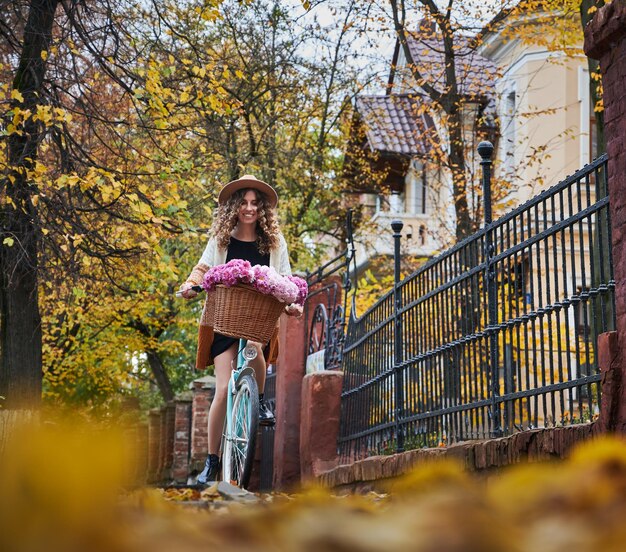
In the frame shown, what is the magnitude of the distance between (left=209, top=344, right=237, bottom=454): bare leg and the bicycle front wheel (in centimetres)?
7

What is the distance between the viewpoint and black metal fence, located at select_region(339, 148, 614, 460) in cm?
465

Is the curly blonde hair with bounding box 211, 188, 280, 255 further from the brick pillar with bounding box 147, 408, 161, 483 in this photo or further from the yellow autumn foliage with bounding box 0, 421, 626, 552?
the brick pillar with bounding box 147, 408, 161, 483

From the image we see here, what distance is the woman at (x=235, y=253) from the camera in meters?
7.11

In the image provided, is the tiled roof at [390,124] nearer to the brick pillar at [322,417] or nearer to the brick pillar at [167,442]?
the brick pillar at [167,442]

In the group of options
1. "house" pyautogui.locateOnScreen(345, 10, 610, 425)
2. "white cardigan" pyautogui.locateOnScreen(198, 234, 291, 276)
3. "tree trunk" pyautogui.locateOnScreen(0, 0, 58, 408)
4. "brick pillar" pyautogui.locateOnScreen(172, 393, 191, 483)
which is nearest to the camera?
"white cardigan" pyautogui.locateOnScreen(198, 234, 291, 276)

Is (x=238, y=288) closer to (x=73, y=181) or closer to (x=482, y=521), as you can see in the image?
(x=73, y=181)

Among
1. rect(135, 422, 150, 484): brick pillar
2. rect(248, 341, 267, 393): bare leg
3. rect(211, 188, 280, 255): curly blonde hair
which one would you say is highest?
rect(211, 188, 280, 255): curly blonde hair

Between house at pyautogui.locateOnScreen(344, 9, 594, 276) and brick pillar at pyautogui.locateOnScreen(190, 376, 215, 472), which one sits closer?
brick pillar at pyautogui.locateOnScreen(190, 376, 215, 472)

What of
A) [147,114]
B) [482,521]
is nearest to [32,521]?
[482,521]

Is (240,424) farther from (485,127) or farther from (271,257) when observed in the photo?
(485,127)

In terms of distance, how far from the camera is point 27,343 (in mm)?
11188

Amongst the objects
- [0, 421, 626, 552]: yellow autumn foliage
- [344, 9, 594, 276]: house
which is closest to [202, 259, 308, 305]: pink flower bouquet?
[0, 421, 626, 552]: yellow autumn foliage

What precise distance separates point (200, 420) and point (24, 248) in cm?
540

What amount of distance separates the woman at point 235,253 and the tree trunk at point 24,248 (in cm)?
355
